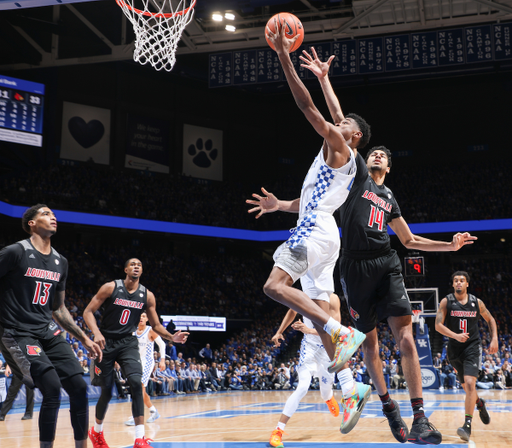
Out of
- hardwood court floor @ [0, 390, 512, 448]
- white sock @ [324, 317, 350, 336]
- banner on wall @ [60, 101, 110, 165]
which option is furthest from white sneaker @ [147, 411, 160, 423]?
banner on wall @ [60, 101, 110, 165]

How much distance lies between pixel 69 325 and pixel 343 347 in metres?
2.74

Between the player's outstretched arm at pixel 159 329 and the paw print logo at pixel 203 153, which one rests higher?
the paw print logo at pixel 203 153

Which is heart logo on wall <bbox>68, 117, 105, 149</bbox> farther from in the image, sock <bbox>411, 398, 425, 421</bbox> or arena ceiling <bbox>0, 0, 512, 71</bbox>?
sock <bbox>411, 398, 425, 421</bbox>

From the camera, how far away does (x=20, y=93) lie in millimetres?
22594

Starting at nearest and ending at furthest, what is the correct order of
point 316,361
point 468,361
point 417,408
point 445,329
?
point 417,408, point 316,361, point 445,329, point 468,361

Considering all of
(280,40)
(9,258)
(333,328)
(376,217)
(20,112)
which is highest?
(20,112)

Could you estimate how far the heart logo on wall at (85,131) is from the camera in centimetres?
3097

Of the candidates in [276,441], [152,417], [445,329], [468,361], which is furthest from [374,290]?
[152,417]

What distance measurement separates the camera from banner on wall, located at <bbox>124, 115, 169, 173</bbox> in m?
32.7

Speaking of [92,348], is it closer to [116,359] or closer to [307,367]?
[116,359]

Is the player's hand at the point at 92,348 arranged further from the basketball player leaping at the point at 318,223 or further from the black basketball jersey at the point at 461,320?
the black basketball jersey at the point at 461,320

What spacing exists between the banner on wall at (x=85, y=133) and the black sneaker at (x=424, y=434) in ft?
93.5

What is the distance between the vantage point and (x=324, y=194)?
5.05 m

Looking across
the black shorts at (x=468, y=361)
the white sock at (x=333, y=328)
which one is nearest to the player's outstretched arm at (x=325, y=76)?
the white sock at (x=333, y=328)
